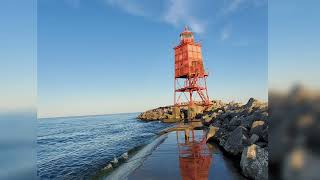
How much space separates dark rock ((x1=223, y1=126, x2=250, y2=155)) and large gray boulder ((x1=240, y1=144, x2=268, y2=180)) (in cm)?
257

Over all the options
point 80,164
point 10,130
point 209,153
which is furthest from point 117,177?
point 10,130

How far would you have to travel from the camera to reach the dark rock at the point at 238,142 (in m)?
11.7

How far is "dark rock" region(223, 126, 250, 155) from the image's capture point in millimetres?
11663

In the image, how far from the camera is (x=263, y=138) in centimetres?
1129

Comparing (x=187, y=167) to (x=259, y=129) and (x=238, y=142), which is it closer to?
(x=238, y=142)

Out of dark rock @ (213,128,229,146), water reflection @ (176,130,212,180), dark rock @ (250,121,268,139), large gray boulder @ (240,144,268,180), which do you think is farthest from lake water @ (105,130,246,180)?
dark rock @ (250,121,268,139)

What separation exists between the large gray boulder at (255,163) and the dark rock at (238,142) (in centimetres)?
257

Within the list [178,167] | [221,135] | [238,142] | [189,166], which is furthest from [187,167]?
[221,135]

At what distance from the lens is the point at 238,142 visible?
1204 cm

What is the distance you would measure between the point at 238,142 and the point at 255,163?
362 cm

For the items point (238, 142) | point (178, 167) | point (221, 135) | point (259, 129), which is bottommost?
point (178, 167)

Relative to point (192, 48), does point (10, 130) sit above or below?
below

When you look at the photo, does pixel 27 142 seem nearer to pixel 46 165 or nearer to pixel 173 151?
pixel 173 151

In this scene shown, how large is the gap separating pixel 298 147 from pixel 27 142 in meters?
3.40
